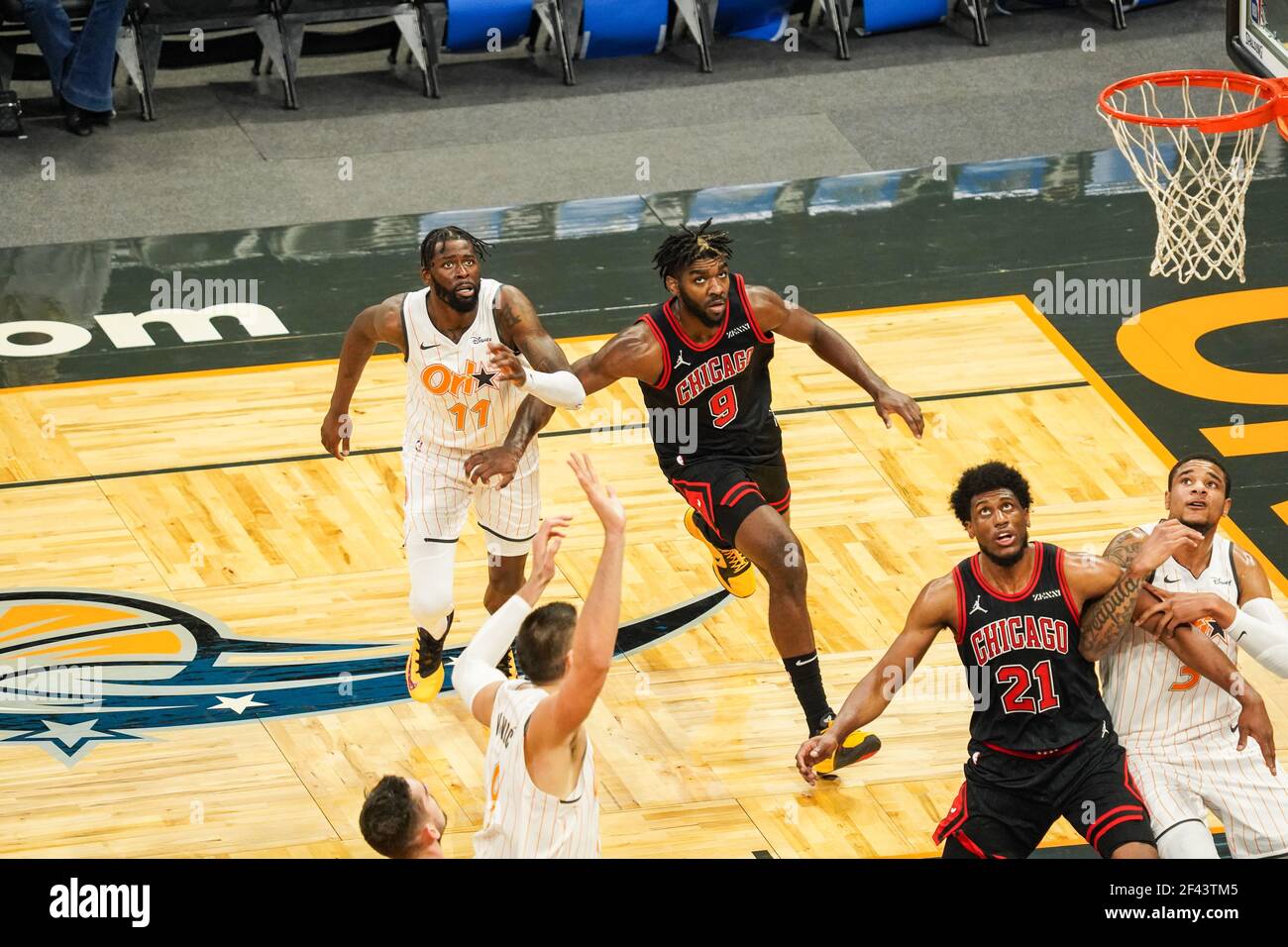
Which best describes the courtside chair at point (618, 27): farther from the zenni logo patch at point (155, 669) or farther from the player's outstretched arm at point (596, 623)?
the player's outstretched arm at point (596, 623)

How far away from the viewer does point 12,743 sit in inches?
327

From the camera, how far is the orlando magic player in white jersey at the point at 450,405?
7980 millimetres

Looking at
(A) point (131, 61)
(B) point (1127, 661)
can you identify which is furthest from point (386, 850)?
(A) point (131, 61)

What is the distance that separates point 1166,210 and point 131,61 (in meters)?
7.48

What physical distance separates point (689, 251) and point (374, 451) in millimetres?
3073

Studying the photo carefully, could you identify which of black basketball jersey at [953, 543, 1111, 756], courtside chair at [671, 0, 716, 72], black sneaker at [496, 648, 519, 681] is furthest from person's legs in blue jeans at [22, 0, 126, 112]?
black basketball jersey at [953, 543, 1111, 756]

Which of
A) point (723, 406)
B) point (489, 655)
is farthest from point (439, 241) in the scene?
point (489, 655)

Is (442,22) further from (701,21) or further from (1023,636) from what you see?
(1023,636)

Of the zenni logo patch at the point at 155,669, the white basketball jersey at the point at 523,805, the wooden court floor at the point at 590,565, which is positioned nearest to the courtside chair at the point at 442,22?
the wooden court floor at the point at 590,565

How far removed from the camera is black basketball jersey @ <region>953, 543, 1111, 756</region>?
21.9ft

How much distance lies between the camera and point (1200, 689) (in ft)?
22.6

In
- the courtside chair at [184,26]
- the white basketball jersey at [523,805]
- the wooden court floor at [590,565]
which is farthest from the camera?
the courtside chair at [184,26]

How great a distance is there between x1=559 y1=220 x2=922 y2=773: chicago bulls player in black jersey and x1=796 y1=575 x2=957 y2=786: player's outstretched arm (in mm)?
1073

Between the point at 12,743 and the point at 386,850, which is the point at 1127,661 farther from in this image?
the point at 12,743
